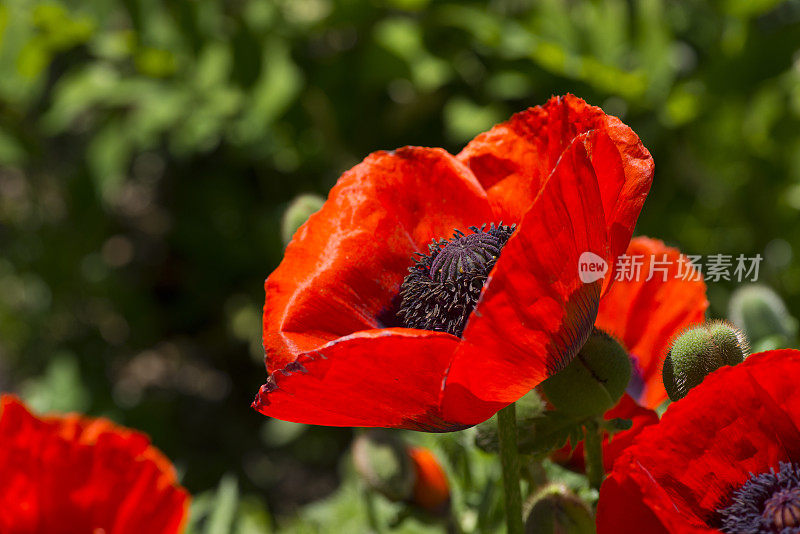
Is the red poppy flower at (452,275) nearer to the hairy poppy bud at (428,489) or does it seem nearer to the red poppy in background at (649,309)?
the red poppy in background at (649,309)

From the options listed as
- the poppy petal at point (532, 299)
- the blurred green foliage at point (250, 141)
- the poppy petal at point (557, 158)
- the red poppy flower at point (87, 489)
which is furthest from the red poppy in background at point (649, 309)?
the blurred green foliage at point (250, 141)

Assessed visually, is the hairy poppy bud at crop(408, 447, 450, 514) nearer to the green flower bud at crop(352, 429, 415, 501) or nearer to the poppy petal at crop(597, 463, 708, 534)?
the green flower bud at crop(352, 429, 415, 501)

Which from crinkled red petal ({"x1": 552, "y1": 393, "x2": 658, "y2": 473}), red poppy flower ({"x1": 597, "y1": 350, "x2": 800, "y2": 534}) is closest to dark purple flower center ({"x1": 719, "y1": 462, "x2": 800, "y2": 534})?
red poppy flower ({"x1": 597, "y1": 350, "x2": 800, "y2": 534})

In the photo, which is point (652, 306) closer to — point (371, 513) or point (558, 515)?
point (558, 515)

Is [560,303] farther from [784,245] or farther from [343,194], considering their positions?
[784,245]

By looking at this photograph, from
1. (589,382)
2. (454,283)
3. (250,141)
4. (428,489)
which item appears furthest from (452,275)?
(250,141)
